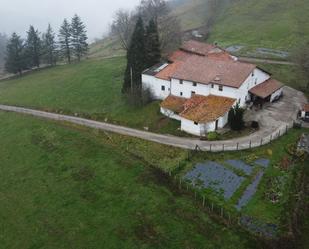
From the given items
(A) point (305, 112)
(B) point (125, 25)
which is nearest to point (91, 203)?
(A) point (305, 112)

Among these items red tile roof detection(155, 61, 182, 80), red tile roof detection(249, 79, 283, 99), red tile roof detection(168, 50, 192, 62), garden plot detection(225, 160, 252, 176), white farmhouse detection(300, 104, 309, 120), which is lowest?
garden plot detection(225, 160, 252, 176)

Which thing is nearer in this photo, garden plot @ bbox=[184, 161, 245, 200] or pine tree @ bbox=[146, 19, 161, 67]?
garden plot @ bbox=[184, 161, 245, 200]

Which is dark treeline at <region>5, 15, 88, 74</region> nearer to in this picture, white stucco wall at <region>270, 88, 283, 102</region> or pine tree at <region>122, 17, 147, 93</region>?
pine tree at <region>122, 17, 147, 93</region>

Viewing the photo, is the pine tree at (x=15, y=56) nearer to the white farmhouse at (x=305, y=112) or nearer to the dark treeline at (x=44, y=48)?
the dark treeline at (x=44, y=48)

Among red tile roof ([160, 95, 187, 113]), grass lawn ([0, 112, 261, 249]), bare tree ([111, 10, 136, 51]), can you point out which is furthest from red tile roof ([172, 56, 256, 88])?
bare tree ([111, 10, 136, 51])

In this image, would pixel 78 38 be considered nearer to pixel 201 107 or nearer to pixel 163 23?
pixel 163 23

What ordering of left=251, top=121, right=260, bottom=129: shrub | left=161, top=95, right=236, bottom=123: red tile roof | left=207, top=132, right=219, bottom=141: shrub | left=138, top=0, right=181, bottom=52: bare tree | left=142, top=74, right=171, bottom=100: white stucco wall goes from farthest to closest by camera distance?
1. left=138, top=0, right=181, bottom=52: bare tree
2. left=142, top=74, right=171, bottom=100: white stucco wall
3. left=251, top=121, right=260, bottom=129: shrub
4. left=161, top=95, right=236, bottom=123: red tile roof
5. left=207, top=132, right=219, bottom=141: shrub
